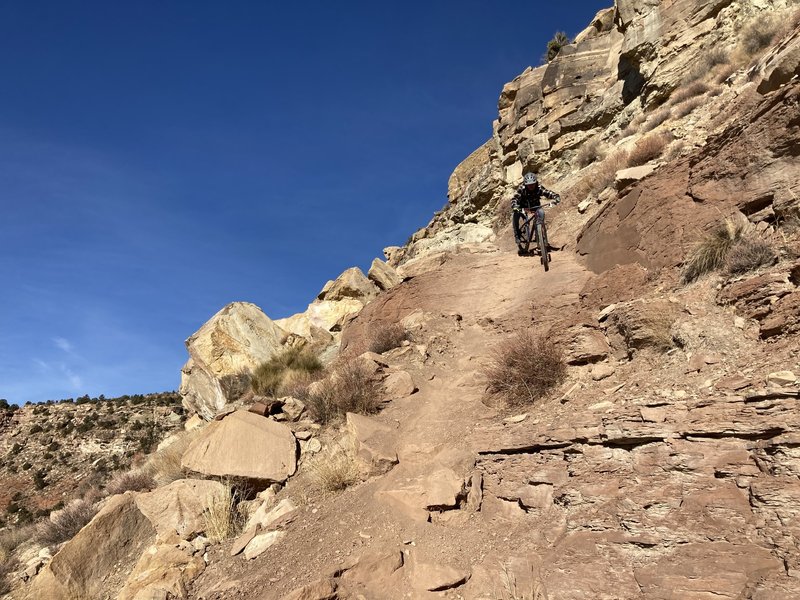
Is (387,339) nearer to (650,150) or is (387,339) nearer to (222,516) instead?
(222,516)

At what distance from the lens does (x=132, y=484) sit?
9602mm

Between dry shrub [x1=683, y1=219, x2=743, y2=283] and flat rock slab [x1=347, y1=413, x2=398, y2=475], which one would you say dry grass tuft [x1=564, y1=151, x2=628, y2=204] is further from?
flat rock slab [x1=347, y1=413, x2=398, y2=475]

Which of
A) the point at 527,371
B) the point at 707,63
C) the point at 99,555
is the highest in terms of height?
the point at 707,63

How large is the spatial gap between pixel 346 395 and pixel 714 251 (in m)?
6.10

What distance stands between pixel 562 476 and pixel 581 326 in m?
2.94

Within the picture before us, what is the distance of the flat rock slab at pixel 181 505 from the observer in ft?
21.5

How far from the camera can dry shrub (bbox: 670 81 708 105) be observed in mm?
14091

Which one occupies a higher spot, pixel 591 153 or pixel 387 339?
pixel 591 153

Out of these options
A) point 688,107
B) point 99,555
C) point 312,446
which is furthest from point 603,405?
point 688,107

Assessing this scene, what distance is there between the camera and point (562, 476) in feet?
15.6

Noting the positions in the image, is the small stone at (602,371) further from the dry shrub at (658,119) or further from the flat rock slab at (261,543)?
the dry shrub at (658,119)

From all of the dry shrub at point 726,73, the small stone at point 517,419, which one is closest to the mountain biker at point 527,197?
the dry shrub at point 726,73

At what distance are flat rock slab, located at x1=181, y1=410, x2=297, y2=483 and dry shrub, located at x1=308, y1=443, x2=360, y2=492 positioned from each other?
0.73 metres

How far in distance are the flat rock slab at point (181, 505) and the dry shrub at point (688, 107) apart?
14.3 m
